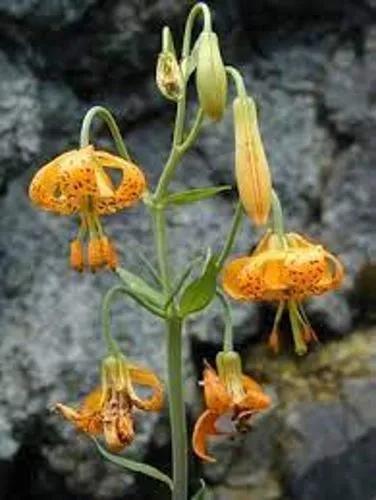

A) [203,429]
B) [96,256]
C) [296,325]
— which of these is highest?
Answer: [96,256]

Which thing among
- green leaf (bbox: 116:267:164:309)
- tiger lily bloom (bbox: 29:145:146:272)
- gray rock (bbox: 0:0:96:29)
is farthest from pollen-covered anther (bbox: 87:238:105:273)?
gray rock (bbox: 0:0:96:29)

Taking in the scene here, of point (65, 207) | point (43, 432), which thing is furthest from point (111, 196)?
point (43, 432)

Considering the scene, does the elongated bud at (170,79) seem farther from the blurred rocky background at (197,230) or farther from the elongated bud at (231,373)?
the blurred rocky background at (197,230)

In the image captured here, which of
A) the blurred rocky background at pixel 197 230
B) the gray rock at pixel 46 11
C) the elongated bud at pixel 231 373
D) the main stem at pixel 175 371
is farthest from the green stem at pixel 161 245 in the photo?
the gray rock at pixel 46 11

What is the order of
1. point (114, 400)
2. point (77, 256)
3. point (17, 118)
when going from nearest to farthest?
point (77, 256) < point (114, 400) < point (17, 118)

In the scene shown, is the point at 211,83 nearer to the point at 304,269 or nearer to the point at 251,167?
the point at 251,167

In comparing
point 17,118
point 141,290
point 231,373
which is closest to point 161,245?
point 141,290

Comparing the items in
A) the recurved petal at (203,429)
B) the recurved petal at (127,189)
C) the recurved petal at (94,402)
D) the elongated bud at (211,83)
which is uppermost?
the elongated bud at (211,83)
